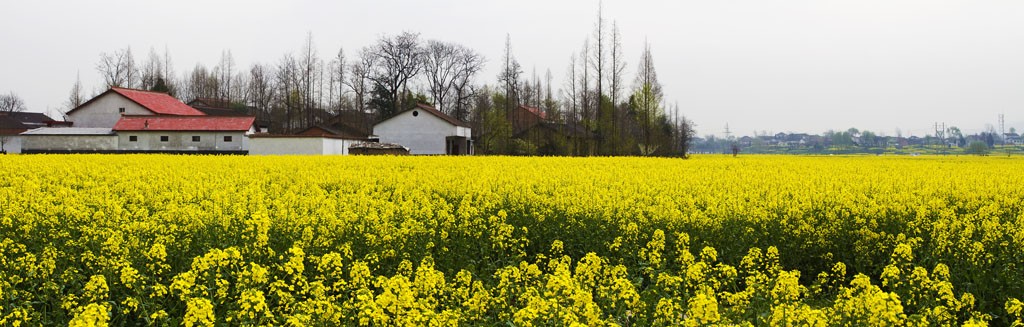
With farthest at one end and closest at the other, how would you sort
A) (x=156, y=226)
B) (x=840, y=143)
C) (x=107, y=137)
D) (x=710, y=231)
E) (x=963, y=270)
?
(x=840, y=143) → (x=107, y=137) → (x=710, y=231) → (x=156, y=226) → (x=963, y=270)

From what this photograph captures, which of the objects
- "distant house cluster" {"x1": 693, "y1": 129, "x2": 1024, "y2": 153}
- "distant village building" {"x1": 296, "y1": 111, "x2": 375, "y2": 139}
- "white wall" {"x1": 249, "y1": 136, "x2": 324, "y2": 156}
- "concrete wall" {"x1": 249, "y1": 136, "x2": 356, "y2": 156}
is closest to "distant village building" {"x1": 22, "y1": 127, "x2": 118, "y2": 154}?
"white wall" {"x1": 249, "y1": 136, "x2": 324, "y2": 156}

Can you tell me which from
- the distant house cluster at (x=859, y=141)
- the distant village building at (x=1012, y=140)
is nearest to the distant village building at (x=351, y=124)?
the distant house cluster at (x=859, y=141)

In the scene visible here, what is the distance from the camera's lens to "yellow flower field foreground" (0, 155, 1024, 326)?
198 inches

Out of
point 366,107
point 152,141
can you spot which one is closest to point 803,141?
point 366,107

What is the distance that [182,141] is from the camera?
52.9 metres

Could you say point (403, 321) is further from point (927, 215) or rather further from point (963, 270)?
point (927, 215)

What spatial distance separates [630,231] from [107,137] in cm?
5452

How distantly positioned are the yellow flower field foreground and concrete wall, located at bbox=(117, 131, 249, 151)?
39579 mm

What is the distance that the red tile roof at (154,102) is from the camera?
209 ft

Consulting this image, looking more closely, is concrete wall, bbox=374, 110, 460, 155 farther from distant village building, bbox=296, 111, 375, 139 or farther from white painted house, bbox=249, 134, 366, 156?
distant village building, bbox=296, 111, 375, 139

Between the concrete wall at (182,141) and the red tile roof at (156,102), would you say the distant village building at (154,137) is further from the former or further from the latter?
the red tile roof at (156,102)

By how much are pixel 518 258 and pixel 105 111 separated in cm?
6795

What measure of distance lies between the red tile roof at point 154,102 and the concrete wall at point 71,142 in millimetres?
11504

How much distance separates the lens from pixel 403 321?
4.56 m
